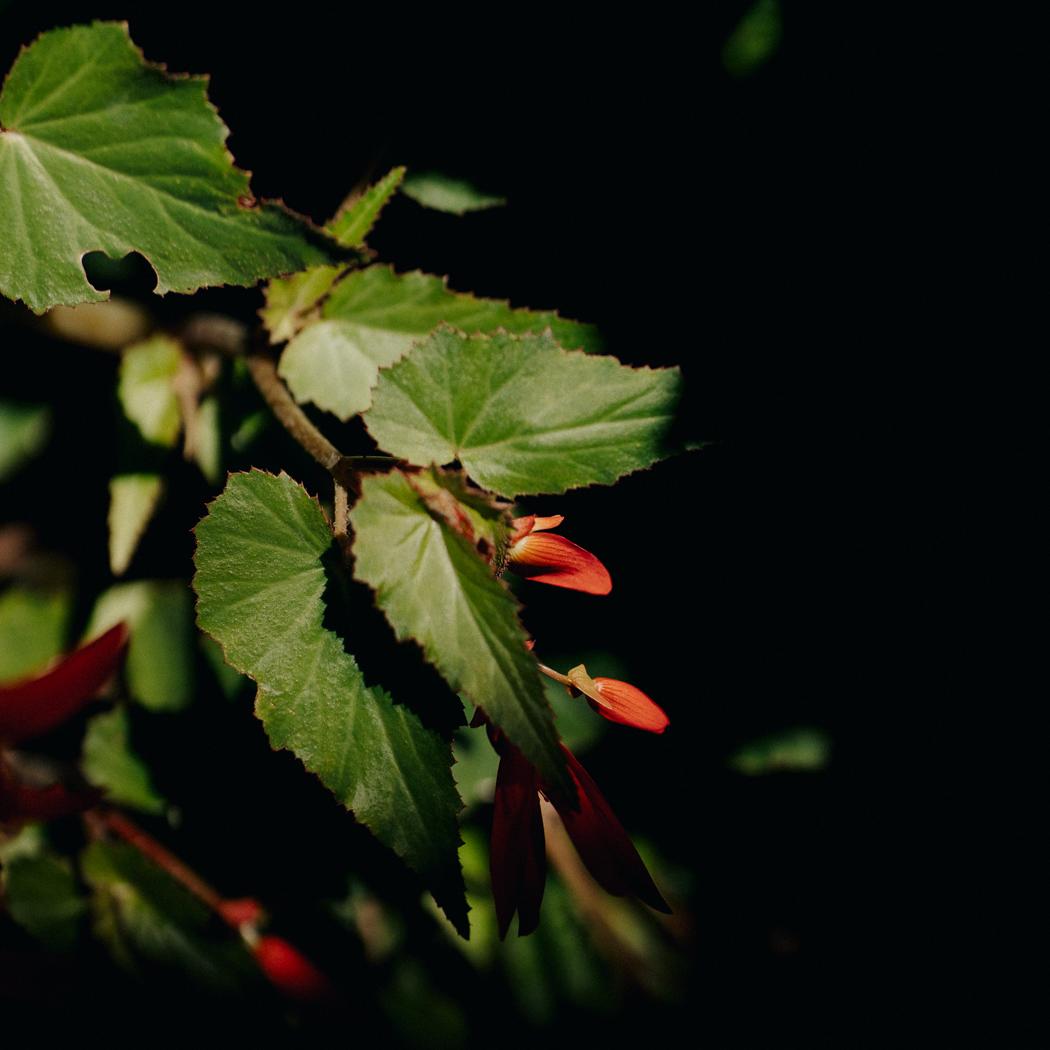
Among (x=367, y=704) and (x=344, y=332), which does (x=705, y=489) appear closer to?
(x=344, y=332)

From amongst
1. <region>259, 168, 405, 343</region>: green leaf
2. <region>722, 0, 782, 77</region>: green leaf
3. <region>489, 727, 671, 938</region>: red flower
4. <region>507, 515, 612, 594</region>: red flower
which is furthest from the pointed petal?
<region>722, 0, 782, 77</region>: green leaf

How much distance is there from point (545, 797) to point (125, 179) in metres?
0.43

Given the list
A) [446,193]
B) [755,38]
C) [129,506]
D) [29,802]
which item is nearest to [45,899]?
[29,802]

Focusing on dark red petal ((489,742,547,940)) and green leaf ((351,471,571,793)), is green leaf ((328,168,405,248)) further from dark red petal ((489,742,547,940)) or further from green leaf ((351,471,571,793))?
dark red petal ((489,742,547,940))

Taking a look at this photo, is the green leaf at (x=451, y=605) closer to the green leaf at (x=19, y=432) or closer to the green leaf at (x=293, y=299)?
the green leaf at (x=293, y=299)

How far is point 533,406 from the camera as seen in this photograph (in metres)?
0.43

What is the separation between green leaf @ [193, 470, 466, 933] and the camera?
→ 385 mm

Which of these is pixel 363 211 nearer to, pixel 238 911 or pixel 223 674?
pixel 223 674

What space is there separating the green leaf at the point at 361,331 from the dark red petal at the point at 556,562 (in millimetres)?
215

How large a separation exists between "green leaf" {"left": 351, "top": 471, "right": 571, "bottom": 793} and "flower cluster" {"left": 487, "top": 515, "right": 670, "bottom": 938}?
5cm

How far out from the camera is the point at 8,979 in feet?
2.12

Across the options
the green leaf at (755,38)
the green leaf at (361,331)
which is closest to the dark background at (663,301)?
the green leaf at (755,38)

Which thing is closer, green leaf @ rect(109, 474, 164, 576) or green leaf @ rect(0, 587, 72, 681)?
green leaf @ rect(109, 474, 164, 576)

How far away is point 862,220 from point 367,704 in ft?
2.17
